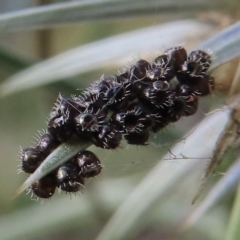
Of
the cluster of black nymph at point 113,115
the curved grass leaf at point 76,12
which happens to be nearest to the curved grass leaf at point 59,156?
the cluster of black nymph at point 113,115

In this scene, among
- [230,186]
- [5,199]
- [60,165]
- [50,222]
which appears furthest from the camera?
[5,199]

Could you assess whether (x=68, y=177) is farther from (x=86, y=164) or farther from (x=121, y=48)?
(x=121, y=48)

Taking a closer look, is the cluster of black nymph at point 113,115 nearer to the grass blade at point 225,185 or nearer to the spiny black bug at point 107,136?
the spiny black bug at point 107,136

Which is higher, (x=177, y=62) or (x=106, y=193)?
(x=177, y=62)

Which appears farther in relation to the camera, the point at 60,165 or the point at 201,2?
the point at 201,2

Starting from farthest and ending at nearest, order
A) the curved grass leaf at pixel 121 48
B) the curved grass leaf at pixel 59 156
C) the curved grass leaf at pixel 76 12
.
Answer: the curved grass leaf at pixel 121 48 → the curved grass leaf at pixel 76 12 → the curved grass leaf at pixel 59 156

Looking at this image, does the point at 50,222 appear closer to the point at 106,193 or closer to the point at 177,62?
the point at 106,193

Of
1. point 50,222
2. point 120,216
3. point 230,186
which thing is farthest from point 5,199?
point 230,186

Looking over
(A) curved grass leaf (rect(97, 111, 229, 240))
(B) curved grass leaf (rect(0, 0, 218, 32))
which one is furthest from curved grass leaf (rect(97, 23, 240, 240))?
(B) curved grass leaf (rect(0, 0, 218, 32))
